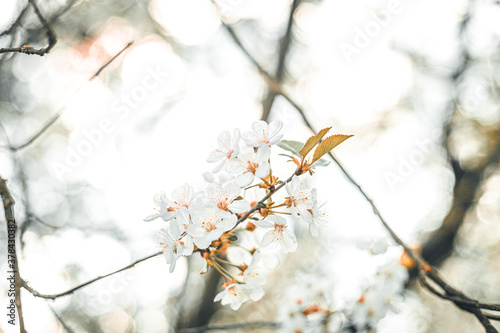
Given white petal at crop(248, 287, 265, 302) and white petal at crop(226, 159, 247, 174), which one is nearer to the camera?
white petal at crop(226, 159, 247, 174)

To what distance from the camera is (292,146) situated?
822 mm

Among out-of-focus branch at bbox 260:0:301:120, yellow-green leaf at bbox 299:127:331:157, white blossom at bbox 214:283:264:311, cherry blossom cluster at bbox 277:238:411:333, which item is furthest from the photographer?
out-of-focus branch at bbox 260:0:301:120

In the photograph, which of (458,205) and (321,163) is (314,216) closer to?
(321,163)

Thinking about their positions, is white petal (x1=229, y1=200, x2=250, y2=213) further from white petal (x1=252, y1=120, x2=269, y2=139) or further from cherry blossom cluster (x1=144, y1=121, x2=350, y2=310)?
white petal (x1=252, y1=120, x2=269, y2=139)

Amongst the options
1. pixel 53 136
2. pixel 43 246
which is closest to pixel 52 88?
pixel 53 136

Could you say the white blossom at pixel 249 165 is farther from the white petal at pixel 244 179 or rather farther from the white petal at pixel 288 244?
the white petal at pixel 288 244

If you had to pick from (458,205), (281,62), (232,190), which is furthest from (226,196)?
(458,205)

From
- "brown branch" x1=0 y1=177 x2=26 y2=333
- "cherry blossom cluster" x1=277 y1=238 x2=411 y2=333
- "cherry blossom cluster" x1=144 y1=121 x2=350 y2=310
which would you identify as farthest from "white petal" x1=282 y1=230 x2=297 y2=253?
"cherry blossom cluster" x1=277 y1=238 x2=411 y2=333

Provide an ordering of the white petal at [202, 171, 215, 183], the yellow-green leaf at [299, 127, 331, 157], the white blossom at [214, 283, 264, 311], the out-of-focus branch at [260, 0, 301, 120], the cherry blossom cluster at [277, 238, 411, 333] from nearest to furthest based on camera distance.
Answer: the yellow-green leaf at [299, 127, 331, 157]
the white petal at [202, 171, 215, 183]
the white blossom at [214, 283, 264, 311]
the cherry blossom cluster at [277, 238, 411, 333]
the out-of-focus branch at [260, 0, 301, 120]

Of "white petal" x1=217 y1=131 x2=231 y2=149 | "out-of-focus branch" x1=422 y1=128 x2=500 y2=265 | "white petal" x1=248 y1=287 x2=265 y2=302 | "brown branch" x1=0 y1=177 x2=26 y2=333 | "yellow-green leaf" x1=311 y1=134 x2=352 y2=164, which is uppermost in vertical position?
"brown branch" x1=0 y1=177 x2=26 y2=333

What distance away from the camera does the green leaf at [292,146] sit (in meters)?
0.80

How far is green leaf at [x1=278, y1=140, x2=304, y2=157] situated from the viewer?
0.80 m

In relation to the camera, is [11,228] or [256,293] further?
[256,293]

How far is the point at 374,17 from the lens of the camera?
3123 mm
